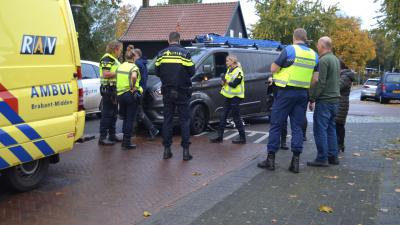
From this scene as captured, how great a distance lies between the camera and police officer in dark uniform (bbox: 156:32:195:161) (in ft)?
24.9

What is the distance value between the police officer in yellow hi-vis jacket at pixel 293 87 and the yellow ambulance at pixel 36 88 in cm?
267

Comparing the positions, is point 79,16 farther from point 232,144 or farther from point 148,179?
point 148,179

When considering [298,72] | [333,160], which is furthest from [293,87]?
[333,160]

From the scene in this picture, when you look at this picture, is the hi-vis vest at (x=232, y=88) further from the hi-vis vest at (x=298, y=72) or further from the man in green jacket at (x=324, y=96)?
the hi-vis vest at (x=298, y=72)

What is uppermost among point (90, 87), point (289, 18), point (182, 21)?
point (289, 18)

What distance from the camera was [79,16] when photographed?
2886 centimetres

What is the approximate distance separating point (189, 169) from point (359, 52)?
5558cm

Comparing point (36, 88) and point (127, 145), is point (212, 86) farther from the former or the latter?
point (36, 88)

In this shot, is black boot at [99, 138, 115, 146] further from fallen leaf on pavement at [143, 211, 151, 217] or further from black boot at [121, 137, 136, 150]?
fallen leaf on pavement at [143, 211, 151, 217]

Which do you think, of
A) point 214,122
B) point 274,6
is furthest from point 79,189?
point 274,6

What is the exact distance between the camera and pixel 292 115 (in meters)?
7.05

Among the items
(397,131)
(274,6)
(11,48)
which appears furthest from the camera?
(274,6)

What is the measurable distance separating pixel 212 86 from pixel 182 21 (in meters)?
27.8

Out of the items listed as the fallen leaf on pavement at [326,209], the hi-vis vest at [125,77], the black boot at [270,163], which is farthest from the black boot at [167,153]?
the fallen leaf on pavement at [326,209]
